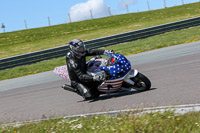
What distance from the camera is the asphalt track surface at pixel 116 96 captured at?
6629 millimetres

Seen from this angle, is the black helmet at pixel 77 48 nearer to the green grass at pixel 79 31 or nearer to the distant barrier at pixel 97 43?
the distant barrier at pixel 97 43

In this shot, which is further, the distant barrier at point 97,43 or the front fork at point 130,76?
the distant barrier at point 97,43

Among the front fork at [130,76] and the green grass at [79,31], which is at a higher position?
the green grass at [79,31]

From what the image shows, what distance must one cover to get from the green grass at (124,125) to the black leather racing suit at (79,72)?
5.90 feet

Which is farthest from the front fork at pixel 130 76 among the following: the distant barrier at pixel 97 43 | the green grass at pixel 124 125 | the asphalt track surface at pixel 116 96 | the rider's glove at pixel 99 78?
the distant barrier at pixel 97 43

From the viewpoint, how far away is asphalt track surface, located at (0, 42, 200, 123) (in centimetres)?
663

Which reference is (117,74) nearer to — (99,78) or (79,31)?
(99,78)

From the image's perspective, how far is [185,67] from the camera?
32.5ft

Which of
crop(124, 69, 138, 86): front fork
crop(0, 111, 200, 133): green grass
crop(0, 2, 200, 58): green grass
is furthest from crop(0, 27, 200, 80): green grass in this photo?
crop(0, 2, 200, 58): green grass

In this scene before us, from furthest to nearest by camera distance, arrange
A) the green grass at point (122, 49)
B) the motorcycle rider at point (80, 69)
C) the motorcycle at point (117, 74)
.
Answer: the green grass at point (122, 49)
the motorcycle rider at point (80, 69)
the motorcycle at point (117, 74)

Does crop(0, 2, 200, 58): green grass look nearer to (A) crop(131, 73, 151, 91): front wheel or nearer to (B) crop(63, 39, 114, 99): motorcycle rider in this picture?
(B) crop(63, 39, 114, 99): motorcycle rider

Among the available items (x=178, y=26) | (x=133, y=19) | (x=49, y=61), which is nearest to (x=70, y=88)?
(x=49, y=61)

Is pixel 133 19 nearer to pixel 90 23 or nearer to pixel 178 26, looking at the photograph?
pixel 90 23

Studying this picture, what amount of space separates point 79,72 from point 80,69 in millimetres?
86
